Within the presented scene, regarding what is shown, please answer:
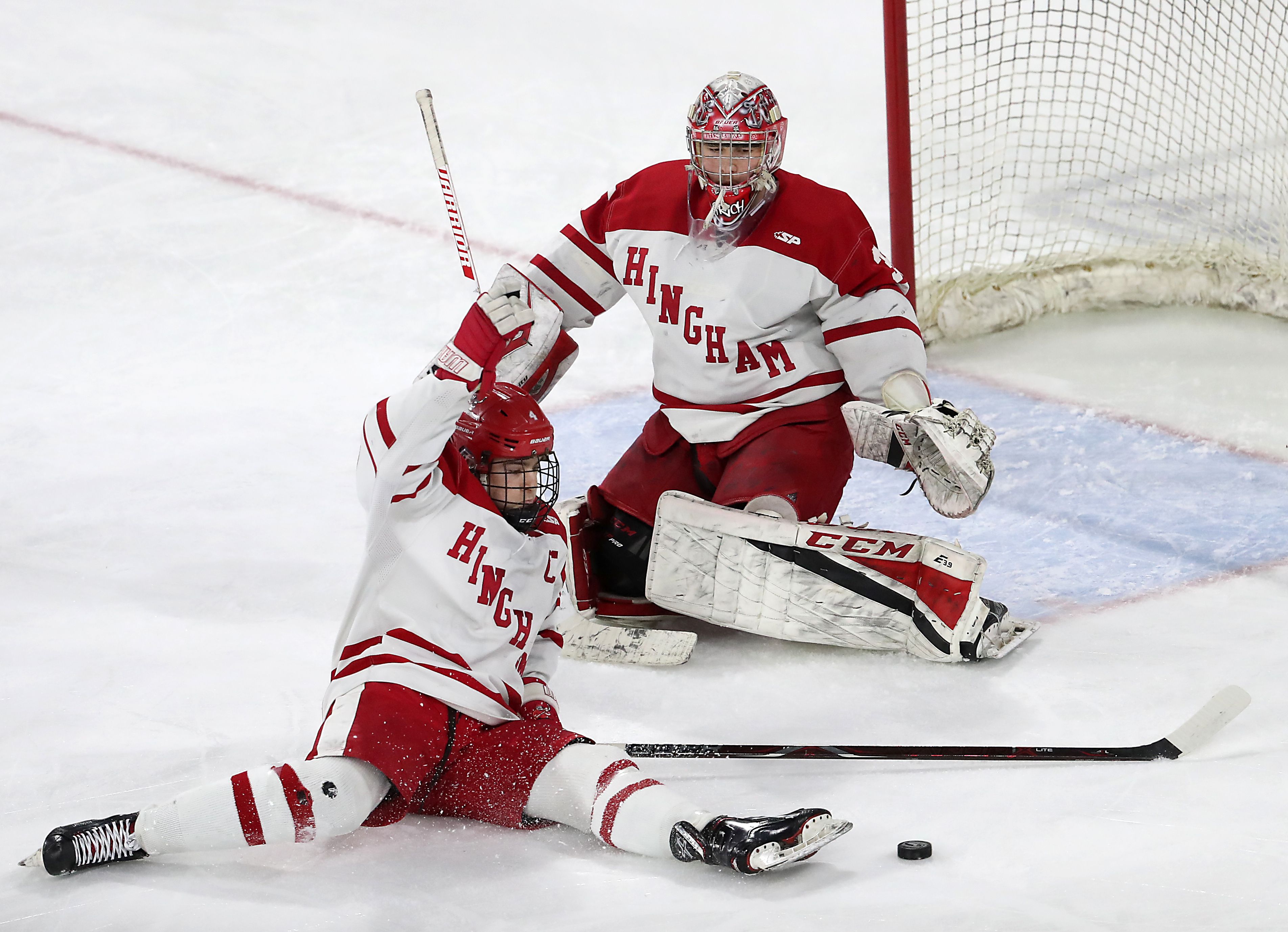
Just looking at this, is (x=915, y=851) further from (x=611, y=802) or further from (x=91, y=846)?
(x=91, y=846)

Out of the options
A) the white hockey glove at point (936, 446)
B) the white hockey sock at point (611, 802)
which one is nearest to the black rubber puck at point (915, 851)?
the white hockey sock at point (611, 802)

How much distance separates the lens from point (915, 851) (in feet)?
7.23

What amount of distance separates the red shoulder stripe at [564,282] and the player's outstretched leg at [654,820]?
1249 mm

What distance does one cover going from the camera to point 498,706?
241 centimetres

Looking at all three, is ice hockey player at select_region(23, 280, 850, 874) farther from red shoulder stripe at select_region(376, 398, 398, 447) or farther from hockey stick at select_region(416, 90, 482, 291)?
hockey stick at select_region(416, 90, 482, 291)

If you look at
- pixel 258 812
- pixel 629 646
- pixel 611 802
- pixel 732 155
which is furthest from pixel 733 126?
pixel 258 812

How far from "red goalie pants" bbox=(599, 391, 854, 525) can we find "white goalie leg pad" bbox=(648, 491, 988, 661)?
3.5 inches

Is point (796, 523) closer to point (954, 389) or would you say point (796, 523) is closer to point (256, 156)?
point (954, 389)

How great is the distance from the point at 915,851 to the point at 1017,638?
883 mm

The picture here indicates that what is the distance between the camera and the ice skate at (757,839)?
208 centimetres

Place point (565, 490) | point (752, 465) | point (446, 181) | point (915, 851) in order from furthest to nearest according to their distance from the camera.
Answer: point (565, 490), point (752, 465), point (446, 181), point (915, 851)

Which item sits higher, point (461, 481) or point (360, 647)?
point (461, 481)

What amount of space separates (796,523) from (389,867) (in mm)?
1136

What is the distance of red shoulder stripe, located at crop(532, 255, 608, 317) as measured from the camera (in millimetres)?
3289
